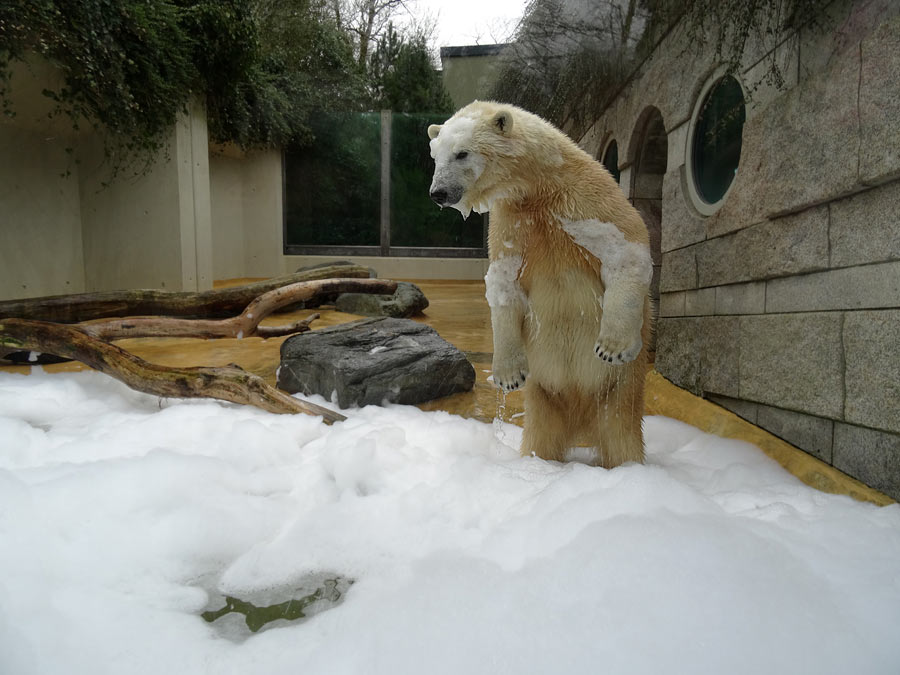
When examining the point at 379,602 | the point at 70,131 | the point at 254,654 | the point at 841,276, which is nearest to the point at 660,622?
the point at 379,602

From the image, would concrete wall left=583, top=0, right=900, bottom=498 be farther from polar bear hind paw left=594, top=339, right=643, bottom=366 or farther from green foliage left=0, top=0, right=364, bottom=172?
green foliage left=0, top=0, right=364, bottom=172

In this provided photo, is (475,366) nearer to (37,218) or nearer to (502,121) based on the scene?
(502,121)

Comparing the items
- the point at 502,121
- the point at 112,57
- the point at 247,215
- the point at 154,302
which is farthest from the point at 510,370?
the point at 112,57

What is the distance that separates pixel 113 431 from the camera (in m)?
1.84

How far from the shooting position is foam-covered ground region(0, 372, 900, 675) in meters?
0.85

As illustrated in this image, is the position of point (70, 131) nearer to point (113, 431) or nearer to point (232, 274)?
point (232, 274)

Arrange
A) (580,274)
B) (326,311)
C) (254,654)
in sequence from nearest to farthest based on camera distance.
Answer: (254,654) → (580,274) → (326,311)

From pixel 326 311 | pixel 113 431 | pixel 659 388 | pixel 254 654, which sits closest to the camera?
pixel 254 654

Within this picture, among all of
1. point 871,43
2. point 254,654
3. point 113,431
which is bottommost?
point 254,654

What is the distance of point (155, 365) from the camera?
89.4 inches

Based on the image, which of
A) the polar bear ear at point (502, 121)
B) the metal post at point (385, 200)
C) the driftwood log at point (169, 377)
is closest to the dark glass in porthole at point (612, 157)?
the metal post at point (385, 200)

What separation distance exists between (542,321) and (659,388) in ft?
5.13

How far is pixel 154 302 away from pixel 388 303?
1905mm

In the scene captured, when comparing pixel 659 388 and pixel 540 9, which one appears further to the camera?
pixel 659 388
